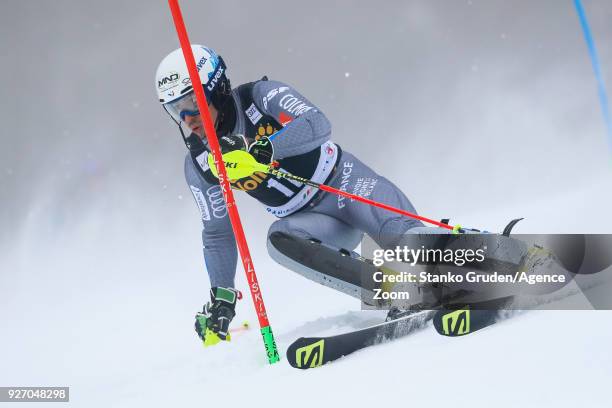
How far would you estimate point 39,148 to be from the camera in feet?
25.1

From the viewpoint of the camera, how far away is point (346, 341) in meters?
2.80

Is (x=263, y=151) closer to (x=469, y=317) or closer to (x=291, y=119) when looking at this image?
(x=291, y=119)

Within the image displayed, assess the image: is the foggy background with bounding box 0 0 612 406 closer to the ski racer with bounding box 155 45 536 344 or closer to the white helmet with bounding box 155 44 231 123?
the ski racer with bounding box 155 45 536 344

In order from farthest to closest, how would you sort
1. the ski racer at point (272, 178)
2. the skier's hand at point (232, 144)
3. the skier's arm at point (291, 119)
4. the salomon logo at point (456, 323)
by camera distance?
the ski racer at point (272, 178) < the skier's arm at point (291, 119) < the skier's hand at point (232, 144) < the salomon logo at point (456, 323)

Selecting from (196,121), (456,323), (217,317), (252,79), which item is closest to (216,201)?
(196,121)

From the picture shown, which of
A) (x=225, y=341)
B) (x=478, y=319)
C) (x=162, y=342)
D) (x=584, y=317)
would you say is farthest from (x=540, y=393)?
(x=162, y=342)

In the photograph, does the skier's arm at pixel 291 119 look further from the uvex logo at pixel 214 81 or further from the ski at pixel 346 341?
the ski at pixel 346 341

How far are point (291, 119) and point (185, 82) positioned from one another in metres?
0.54

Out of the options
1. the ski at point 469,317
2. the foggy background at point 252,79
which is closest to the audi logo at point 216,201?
the ski at point 469,317

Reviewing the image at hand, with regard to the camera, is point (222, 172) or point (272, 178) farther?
point (272, 178)

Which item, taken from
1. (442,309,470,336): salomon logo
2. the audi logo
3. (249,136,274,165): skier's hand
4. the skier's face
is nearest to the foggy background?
the audi logo

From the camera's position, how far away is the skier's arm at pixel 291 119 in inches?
133

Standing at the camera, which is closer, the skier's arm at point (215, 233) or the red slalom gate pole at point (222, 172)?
the red slalom gate pole at point (222, 172)

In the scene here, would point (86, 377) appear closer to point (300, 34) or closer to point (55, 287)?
point (55, 287)
